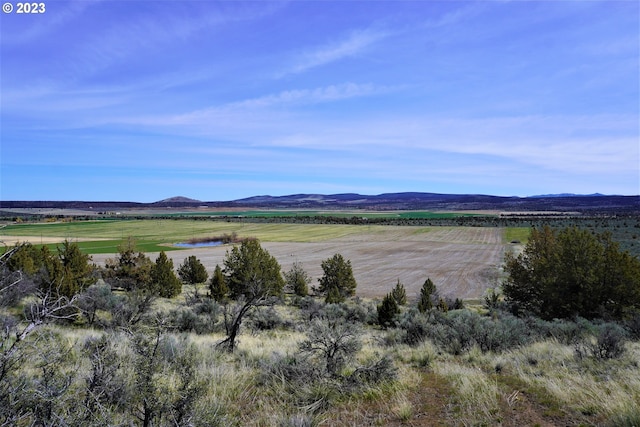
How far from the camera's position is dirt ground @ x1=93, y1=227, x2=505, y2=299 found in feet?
145

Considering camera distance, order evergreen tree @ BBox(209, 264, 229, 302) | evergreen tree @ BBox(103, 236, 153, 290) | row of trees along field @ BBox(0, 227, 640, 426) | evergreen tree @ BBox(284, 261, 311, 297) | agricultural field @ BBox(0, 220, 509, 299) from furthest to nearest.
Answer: agricultural field @ BBox(0, 220, 509, 299) < evergreen tree @ BBox(284, 261, 311, 297) < evergreen tree @ BBox(103, 236, 153, 290) < evergreen tree @ BBox(209, 264, 229, 302) < row of trees along field @ BBox(0, 227, 640, 426)

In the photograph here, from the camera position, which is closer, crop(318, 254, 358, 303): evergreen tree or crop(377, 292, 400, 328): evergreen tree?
crop(377, 292, 400, 328): evergreen tree

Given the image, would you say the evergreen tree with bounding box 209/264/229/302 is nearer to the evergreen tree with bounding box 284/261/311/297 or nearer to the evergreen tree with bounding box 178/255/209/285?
the evergreen tree with bounding box 284/261/311/297

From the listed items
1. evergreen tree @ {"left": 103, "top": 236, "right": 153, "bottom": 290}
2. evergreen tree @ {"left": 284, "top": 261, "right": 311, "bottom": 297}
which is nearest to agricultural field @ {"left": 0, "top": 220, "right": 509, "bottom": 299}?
evergreen tree @ {"left": 103, "top": 236, "right": 153, "bottom": 290}

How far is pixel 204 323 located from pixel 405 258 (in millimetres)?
53803

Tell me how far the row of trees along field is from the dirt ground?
344 inches

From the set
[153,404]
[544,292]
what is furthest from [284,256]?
[153,404]

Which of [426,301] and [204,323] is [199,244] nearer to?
[426,301]

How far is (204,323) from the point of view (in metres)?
15.0

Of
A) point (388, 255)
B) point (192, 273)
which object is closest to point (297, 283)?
point (192, 273)

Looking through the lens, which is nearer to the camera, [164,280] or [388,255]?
[164,280]

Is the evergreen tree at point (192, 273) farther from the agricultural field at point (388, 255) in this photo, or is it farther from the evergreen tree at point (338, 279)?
the evergreen tree at point (338, 279)

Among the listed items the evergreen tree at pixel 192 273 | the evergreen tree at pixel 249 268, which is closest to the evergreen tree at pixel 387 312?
the evergreen tree at pixel 249 268

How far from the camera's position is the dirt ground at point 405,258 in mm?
44047
